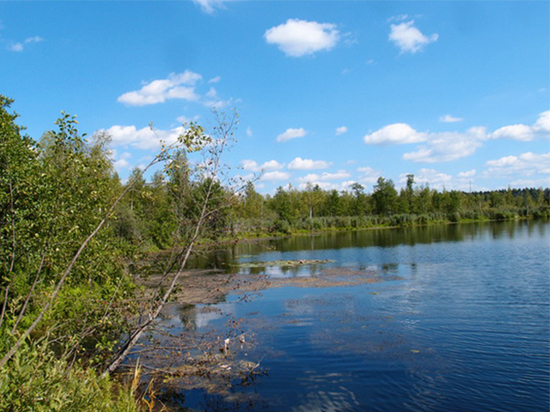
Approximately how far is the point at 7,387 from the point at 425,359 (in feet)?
34.0

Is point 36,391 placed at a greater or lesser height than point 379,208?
lesser

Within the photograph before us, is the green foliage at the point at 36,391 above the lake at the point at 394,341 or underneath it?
above

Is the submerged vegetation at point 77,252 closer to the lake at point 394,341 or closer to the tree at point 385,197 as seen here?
the lake at point 394,341

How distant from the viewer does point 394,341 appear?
535 inches

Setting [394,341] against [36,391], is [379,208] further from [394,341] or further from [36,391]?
[36,391]

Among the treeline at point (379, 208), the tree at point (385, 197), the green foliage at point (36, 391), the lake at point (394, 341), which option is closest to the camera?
the green foliage at point (36, 391)

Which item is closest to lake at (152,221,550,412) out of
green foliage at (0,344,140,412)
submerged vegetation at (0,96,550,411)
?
submerged vegetation at (0,96,550,411)

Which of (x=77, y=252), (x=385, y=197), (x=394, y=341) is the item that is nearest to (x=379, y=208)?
(x=385, y=197)

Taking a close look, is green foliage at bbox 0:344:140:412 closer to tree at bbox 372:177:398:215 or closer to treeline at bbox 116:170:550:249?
treeline at bbox 116:170:550:249

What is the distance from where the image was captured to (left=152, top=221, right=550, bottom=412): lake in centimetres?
977

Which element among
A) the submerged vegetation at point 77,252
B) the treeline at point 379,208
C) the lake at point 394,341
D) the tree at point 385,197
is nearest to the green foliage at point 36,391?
the submerged vegetation at point 77,252

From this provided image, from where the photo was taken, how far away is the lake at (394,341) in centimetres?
977

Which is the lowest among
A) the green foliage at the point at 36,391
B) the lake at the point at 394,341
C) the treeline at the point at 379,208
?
the lake at the point at 394,341

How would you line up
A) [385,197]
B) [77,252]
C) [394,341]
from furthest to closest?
[385,197]
[394,341]
[77,252]
